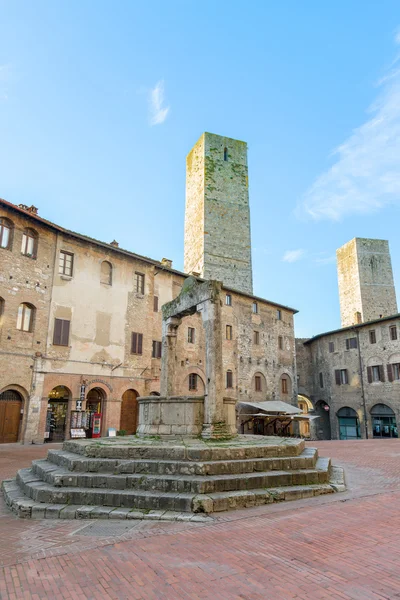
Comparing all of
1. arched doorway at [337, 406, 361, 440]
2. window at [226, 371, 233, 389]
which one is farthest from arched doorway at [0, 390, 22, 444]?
arched doorway at [337, 406, 361, 440]

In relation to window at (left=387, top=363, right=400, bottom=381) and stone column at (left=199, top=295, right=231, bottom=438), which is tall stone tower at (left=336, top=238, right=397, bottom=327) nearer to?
window at (left=387, top=363, right=400, bottom=381)

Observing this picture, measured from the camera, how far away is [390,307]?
42.6m

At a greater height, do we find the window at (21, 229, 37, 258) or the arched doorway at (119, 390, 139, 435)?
the window at (21, 229, 37, 258)

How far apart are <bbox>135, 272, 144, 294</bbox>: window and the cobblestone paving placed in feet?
60.4

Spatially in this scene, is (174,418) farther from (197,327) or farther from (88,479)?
(197,327)

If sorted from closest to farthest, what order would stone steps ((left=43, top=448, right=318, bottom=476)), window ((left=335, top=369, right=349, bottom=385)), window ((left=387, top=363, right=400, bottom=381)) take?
stone steps ((left=43, top=448, right=318, bottom=476)) → window ((left=387, top=363, right=400, bottom=381)) → window ((left=335, top=369, right=349, bottom=385))

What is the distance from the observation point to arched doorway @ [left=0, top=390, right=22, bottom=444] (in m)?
17.4

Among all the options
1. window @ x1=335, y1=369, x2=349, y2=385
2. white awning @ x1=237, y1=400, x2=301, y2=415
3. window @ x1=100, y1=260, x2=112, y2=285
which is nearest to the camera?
window @ x1=100, y1=260, x2=112, y2=285

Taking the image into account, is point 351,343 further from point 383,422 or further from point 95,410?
→ point 95,410

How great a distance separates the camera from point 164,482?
20.5 ft

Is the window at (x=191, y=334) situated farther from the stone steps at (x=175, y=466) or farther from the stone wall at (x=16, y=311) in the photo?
the stone steps at (x=175, y=466)

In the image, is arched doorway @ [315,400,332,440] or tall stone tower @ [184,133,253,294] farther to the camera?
tall stone tower @ [184,133,253,294]

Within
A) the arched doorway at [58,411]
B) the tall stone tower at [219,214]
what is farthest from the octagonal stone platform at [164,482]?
the tall stone tower at [219,214]

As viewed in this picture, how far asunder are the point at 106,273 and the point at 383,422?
22.5 m
